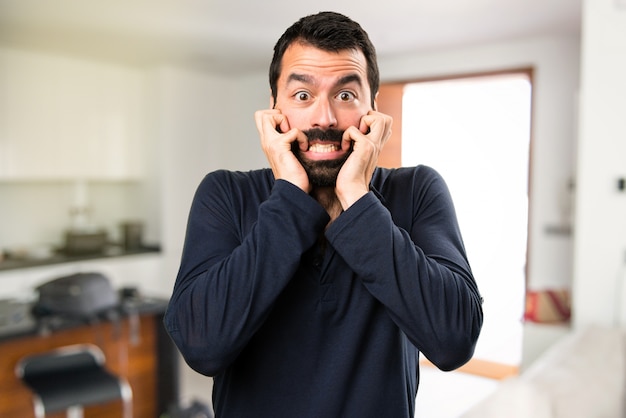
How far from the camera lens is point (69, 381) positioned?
1.87m

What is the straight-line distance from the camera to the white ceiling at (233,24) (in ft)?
2.25

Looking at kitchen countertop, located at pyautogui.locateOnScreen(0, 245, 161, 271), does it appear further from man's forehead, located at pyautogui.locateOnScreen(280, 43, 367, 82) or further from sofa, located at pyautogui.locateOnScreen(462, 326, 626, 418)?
A: man's forehead, located at pyautogui.locateOnScreen(280, 43, 367, 82)

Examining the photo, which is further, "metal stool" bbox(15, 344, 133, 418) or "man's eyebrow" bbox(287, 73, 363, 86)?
"metal stool" bbox(15, 344, 133, 418)

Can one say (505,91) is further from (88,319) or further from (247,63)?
(88,319)

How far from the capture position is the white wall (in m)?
2.09

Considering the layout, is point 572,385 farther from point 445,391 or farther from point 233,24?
point 233,24

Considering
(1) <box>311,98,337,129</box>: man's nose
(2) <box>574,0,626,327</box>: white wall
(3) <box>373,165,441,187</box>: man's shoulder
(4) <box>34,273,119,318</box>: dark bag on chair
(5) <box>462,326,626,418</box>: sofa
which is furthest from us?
(2) <box>574,0,626,327</box>: white wall

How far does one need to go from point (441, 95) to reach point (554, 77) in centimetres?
215

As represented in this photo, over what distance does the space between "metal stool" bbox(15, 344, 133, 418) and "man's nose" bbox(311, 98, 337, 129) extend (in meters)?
1.63

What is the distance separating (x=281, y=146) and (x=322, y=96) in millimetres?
56

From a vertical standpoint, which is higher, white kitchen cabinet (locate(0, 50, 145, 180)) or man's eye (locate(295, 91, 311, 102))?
white kitchen cabinet (locate(0, 50, 145, 180))

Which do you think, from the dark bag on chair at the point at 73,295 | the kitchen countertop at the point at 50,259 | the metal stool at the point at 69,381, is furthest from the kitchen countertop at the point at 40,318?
the kitchen countertop at the point at 50,259

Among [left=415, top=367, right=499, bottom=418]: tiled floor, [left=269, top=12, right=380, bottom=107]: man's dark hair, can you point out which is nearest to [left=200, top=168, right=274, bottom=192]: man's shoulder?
[left=269, top=12, right=380, bottom=107]: man's dark hair

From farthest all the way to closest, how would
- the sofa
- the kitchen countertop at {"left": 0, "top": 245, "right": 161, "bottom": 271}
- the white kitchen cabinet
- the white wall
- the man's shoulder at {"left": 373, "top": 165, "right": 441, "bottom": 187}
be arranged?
the white kitchen cabinet
the kitchen countertop at {"left": 0, "top": 245, "right": 161, "bottom": 271}
the white wall
the sofa
the man's shoulder at {"left": 373, "top": 165, "right": 441, "bottom": 187}
